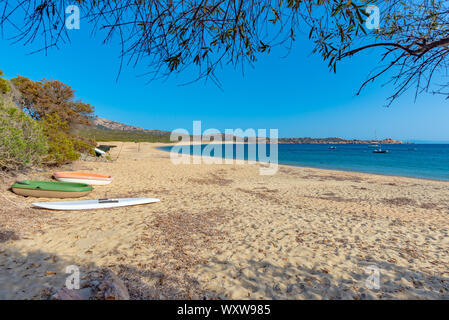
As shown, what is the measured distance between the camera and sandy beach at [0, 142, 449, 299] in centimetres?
273

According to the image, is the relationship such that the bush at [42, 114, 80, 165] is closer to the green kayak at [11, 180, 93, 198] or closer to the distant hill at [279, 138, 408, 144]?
the green kayak at [11, 180, 93, 198]

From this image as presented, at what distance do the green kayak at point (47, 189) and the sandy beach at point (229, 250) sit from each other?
0.29m

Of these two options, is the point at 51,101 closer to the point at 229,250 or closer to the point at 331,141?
the point at 229,250

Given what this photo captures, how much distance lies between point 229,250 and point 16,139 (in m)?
7.38

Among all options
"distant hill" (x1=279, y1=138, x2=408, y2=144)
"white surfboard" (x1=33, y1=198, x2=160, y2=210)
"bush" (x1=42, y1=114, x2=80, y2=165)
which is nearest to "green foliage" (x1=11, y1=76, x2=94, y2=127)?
"bush" (x1=42, y1=114, x2=80, y2=165)

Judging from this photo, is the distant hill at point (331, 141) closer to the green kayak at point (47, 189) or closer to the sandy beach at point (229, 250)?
the sandy beach at point (229, 250)

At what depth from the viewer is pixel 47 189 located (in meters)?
6.20

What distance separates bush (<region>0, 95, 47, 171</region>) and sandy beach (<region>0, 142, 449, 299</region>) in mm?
881

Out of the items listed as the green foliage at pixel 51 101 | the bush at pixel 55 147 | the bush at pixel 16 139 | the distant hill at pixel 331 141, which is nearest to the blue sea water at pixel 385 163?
the green foliage at pixel 51 101

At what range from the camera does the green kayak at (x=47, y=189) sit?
606 cm

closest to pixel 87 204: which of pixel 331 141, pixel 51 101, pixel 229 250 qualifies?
pixel 229 250
